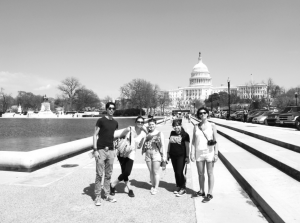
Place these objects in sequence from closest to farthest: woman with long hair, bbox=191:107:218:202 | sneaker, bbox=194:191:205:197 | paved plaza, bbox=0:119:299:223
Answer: paved plaza, bbox=0:119:299:223, woman with long hair, bbox=191:107:218:202, sneaker, bbox=194:191:205:197

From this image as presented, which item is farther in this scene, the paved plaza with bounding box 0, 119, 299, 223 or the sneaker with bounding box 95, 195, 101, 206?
the sneaker with bounding box 95, 195, 101, 206

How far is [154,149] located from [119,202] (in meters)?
1.23

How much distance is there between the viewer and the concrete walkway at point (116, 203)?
4430mm

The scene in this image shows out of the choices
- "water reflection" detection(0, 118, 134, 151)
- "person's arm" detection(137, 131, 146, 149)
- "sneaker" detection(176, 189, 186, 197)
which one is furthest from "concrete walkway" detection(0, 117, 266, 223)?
"water reflection" detection(0, 118, 134, 151)

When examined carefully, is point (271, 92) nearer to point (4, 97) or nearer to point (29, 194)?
point (29, 194)

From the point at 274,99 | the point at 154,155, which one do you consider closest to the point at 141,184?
the point at 154,155

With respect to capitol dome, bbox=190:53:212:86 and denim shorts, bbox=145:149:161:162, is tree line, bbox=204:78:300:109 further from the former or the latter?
capitol dome, bbox=190:53:212:86

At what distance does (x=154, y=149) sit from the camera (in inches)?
221

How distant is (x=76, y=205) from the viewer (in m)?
5.00

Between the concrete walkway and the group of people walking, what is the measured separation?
25 cm

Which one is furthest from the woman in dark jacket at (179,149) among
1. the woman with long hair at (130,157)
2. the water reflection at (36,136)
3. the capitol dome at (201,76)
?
the capitol dome at (201,76)

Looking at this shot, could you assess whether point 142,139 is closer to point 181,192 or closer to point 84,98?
point 181,192

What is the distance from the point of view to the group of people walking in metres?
5.11

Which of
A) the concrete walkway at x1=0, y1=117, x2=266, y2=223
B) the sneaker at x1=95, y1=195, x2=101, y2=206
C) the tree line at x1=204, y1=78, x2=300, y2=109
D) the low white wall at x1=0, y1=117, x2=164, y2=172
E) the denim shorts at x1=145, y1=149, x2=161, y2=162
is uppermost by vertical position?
the tree line at x1=204, y1=78, x2=300, y2=109
